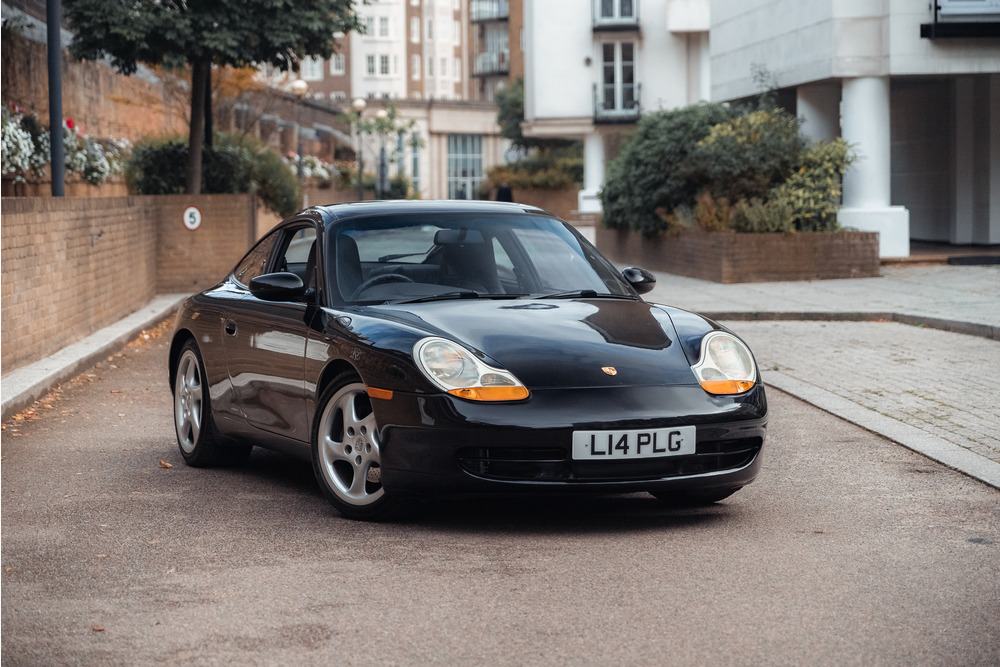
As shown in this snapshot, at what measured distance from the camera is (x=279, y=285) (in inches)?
259

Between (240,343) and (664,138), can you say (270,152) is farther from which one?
(240,343)

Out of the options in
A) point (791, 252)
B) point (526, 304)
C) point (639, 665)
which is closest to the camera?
point (639, 665)

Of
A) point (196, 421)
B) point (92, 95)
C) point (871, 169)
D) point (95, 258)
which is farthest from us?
point (92, 95)

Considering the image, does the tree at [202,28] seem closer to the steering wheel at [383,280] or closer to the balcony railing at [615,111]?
the steering wheel at [383,280]

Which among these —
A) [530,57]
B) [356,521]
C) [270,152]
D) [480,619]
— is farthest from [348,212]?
[530,57]

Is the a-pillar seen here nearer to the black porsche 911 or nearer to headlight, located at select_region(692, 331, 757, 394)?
the black porsche 911

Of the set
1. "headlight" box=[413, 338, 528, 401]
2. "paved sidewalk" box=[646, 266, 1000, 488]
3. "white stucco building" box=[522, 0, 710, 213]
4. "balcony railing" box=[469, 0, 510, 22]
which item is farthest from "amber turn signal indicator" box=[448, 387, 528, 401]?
"balcony railing" box=[469, 0, 510, 22]

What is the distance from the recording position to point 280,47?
2309cm

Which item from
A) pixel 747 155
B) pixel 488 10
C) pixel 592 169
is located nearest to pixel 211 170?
pixel 747 155

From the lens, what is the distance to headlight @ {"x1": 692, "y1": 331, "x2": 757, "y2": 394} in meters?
5.93

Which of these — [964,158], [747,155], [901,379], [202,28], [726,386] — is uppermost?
[202,28]

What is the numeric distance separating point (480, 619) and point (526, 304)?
219cm

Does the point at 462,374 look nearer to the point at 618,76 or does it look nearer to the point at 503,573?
the point at 503,573

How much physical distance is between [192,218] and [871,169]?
11000 mm
